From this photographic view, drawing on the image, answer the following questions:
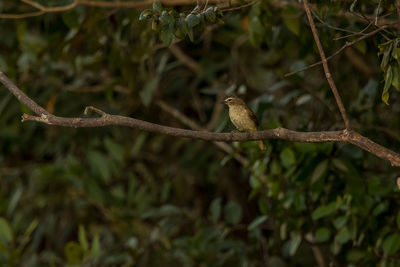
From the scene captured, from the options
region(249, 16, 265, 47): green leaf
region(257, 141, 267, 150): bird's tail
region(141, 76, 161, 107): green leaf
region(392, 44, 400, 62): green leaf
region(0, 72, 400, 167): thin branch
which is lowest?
region(0, 72, 400, 167): thin branch

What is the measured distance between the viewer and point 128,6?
12.1ft

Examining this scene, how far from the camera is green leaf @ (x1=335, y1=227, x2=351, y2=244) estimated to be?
3076 millimetres

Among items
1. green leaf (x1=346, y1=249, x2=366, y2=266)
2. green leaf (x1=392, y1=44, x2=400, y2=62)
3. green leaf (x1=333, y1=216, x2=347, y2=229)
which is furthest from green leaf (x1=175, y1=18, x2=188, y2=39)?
green leaf (x1=346, y1=249, x2=366, y2=266)

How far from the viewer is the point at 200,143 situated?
4.96m

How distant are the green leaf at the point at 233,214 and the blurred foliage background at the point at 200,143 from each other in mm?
14

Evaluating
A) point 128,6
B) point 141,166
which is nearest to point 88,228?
point 141,166

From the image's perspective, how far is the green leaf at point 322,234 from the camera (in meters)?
3.22

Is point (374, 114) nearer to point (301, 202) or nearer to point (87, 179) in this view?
point (301, 202)

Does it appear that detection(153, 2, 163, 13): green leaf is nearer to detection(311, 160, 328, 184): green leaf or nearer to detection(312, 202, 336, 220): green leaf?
detection(311, 160, 328, 184): green leaf

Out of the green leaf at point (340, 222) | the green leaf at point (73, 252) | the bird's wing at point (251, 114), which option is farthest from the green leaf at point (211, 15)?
the green leaf at point (73, 252)

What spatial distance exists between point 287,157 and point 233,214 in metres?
1.01

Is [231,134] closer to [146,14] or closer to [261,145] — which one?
[146,14]

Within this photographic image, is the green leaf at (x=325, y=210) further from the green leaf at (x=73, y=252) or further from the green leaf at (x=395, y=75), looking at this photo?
the green leaf at (x=73, y=252)

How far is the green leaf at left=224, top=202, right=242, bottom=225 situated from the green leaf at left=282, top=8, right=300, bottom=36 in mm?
1145
